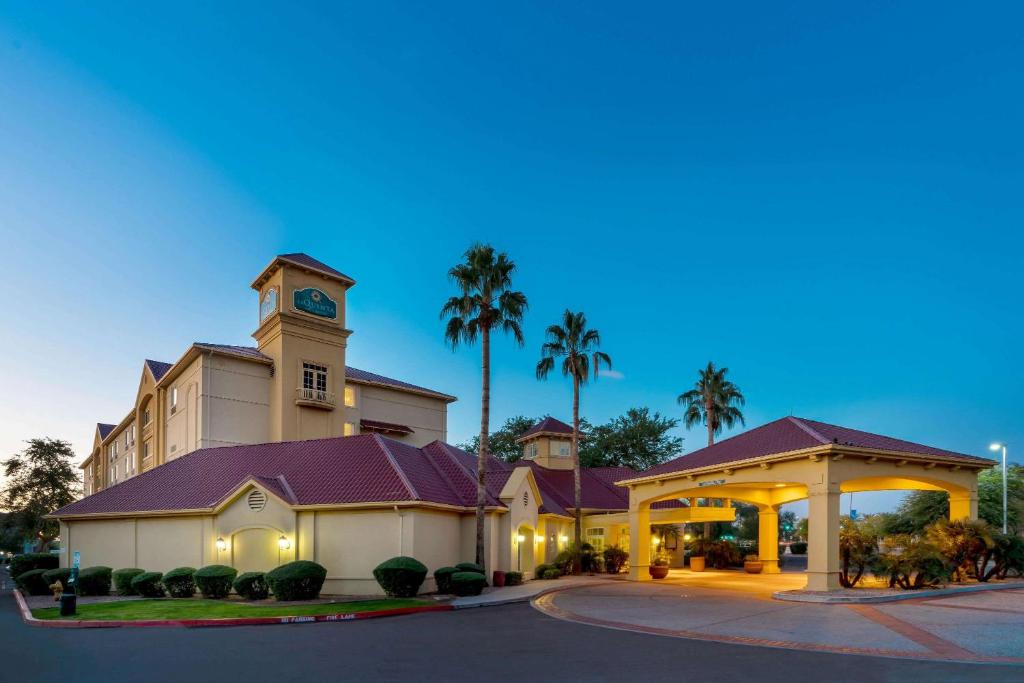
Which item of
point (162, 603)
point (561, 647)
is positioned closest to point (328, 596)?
point (162, 603)

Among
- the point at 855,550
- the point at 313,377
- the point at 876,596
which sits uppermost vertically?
the point at 313,377

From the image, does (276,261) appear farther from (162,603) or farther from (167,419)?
(162,603)

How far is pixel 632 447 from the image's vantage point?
212 feet

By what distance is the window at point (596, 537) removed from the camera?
134 feet

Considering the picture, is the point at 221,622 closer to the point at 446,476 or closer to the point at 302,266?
the point at 446,476

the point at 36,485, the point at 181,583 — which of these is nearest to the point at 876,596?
the point at 181,583

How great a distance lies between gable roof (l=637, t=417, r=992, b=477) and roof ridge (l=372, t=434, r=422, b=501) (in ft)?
37.0

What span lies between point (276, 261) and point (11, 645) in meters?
26.7

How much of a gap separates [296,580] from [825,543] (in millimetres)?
16991

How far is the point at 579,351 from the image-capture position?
124ft

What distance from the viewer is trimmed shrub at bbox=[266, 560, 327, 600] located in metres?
23.3

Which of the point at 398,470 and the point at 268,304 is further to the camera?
the point at 268,304

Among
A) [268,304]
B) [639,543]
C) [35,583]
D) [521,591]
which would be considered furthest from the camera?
[268,304]

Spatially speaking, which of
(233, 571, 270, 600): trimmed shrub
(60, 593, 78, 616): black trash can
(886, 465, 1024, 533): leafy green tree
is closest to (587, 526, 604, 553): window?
(886, 465, 1024, 533): leafy green tree
